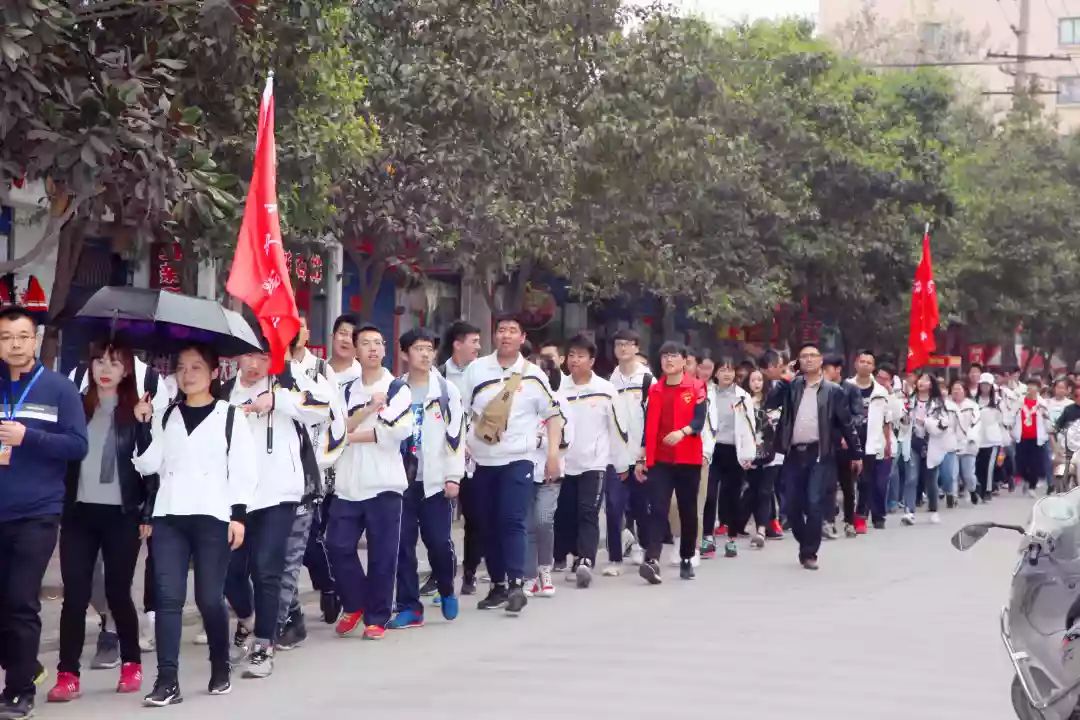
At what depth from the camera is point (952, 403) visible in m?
24.2

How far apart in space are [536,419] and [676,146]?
1122 cm

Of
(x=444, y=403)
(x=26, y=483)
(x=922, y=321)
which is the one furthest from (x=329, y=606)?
(x=922, y=321)

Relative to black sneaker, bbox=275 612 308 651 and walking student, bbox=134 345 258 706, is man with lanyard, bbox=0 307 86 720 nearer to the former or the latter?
walking student, bbox=134 345 258 706

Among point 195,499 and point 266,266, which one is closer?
point 195,499

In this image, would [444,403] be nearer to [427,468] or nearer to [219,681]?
[427,468]

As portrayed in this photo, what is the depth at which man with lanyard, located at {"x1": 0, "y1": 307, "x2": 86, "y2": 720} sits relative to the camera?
812 centimetres

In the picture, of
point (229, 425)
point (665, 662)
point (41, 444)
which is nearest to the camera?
point (41, 444)

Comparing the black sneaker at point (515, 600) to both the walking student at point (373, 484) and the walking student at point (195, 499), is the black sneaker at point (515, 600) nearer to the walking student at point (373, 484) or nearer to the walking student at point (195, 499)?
the walking student at point (373, 484)

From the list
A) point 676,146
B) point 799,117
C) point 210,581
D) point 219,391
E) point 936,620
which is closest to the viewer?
point 210,581

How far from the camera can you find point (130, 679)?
29.5 ft

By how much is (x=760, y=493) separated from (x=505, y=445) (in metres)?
6.65

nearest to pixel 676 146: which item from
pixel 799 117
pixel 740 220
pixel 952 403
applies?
pixel 952 403

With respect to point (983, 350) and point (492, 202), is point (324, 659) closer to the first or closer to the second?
point (492, 202)

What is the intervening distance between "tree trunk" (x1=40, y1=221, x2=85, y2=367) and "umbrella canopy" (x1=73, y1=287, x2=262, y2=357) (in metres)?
4.56
